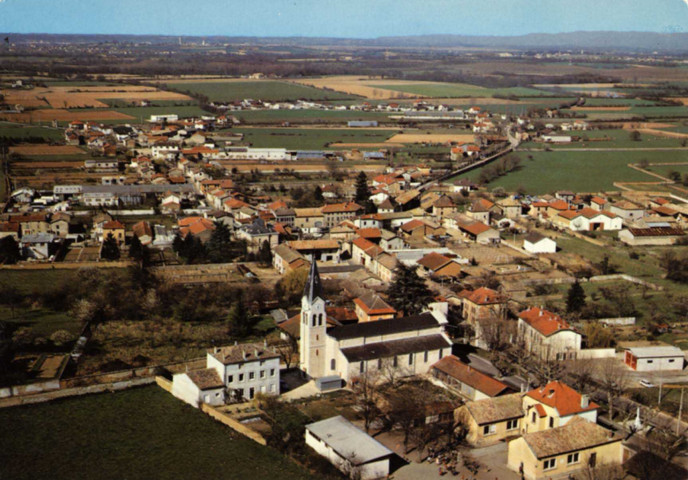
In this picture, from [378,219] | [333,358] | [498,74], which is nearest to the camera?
[333,358]

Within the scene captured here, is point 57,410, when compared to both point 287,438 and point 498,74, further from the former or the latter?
point 498,74

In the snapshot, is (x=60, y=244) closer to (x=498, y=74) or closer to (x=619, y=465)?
(x=619, y=465)

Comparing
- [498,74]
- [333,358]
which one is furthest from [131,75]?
[333,358]

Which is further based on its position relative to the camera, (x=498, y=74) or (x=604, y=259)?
(x=498, y=74)

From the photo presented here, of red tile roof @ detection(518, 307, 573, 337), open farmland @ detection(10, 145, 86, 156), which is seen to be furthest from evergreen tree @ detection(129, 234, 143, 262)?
open farmland @ detection(10, 145, 86, 156)

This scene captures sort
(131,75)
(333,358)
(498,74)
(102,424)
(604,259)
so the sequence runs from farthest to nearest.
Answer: (498,74) < (131,75) < (604,259) < (333,358) < (102,424)

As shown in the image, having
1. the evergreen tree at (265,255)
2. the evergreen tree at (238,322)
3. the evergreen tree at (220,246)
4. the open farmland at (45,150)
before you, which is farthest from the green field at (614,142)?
the evergreen tree at (238,322)
